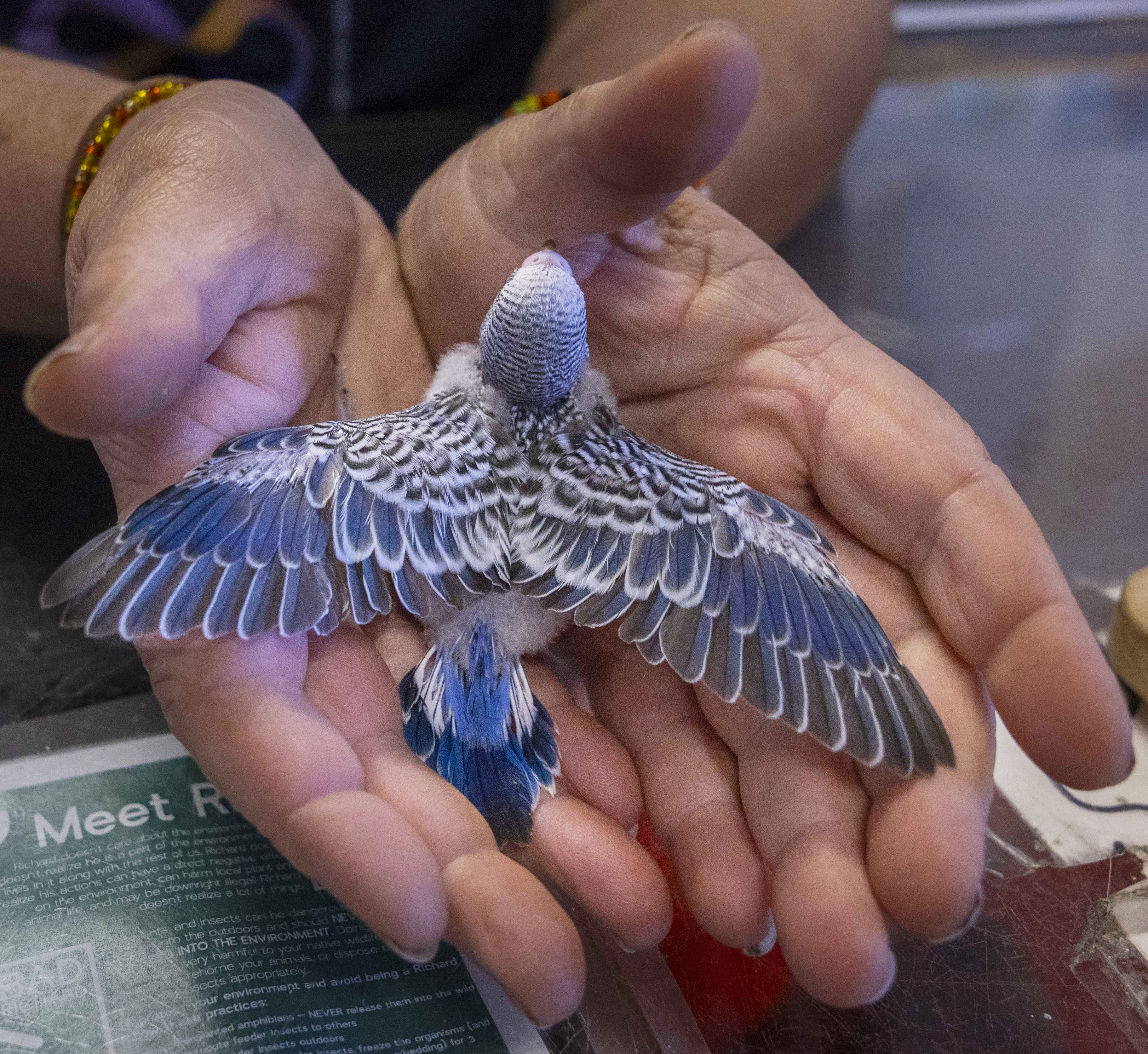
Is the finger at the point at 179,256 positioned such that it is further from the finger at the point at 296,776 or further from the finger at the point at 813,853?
the finger at the point at 813,853

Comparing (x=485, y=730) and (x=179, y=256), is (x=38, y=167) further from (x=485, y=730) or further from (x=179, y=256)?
(x=485, y=730)

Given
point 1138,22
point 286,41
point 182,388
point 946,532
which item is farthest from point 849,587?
point 1138,22

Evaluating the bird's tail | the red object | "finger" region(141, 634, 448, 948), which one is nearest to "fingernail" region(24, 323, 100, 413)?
"finger" region(141, 634, 448, 948)

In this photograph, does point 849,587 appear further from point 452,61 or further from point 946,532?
point 452,61

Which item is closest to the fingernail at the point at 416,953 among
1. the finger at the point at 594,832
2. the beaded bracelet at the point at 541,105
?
the finger at the point at 594,832

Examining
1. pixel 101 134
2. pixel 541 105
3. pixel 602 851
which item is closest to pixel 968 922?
pixel 602 851

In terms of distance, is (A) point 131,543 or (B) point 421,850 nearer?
(B) point 421,850
